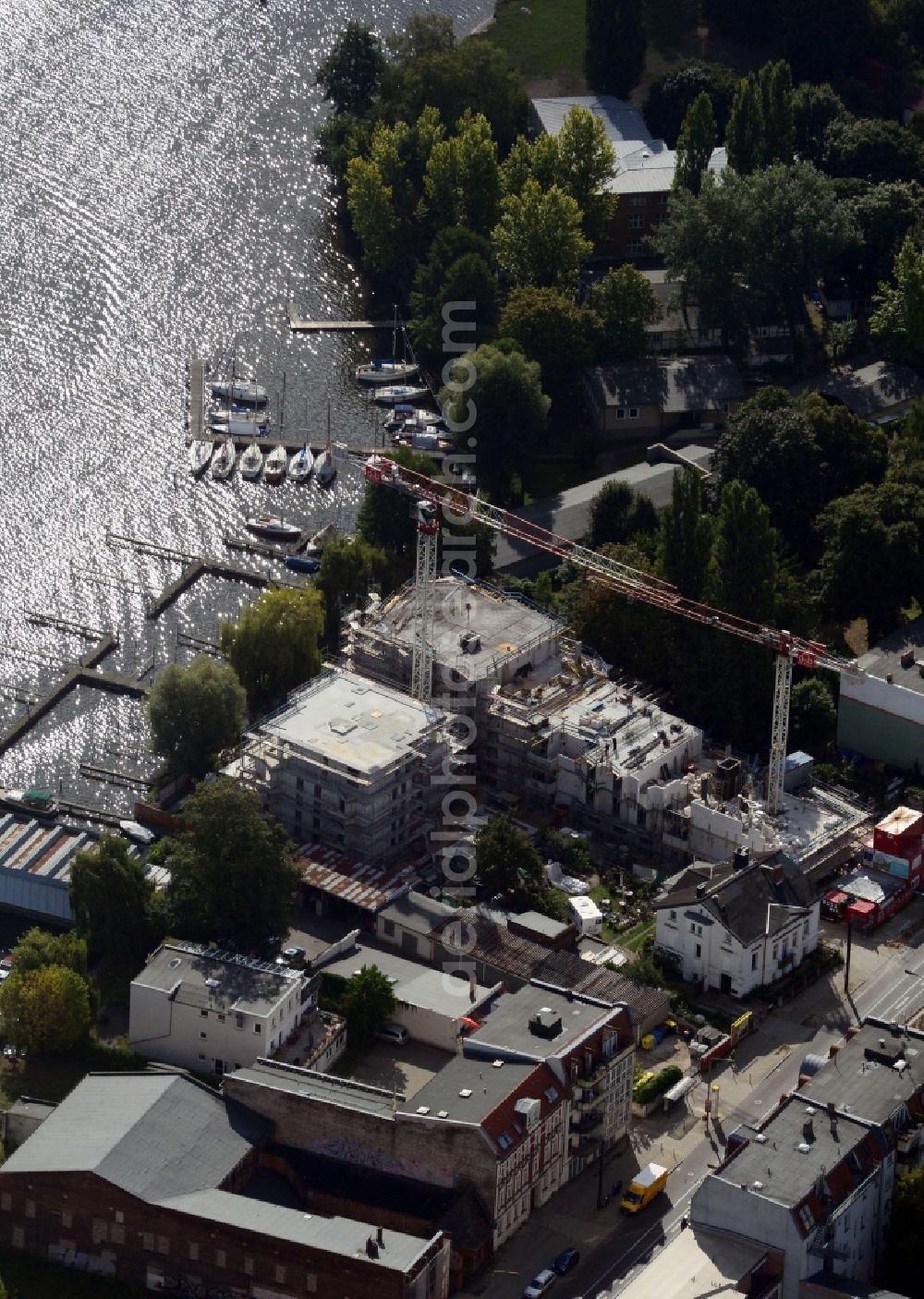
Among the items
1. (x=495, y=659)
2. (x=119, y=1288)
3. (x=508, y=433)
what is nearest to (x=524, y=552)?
(x=508, y=433)

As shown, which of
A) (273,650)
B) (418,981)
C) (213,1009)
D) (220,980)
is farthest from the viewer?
(273,650)

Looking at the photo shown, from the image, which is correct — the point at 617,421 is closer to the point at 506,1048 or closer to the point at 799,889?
the point at 799,889

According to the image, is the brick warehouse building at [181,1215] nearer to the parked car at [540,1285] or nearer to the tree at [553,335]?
the parked car at [540,1285]

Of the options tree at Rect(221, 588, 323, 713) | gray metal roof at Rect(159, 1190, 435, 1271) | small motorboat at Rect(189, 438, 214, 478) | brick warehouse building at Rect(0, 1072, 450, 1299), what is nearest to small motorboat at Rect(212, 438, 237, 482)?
small motorboat at Rect(189, 438, 214, 478)

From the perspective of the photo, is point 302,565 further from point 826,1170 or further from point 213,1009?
point 826,1170

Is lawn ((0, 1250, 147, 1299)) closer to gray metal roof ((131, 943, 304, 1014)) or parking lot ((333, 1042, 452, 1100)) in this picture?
gray metal roof ((131, 943, 304, 1014))

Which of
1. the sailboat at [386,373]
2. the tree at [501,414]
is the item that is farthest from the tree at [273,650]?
the sailboat at [386,373]

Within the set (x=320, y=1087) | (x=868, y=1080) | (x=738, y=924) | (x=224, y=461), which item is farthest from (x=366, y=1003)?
(x=224, y=461)
